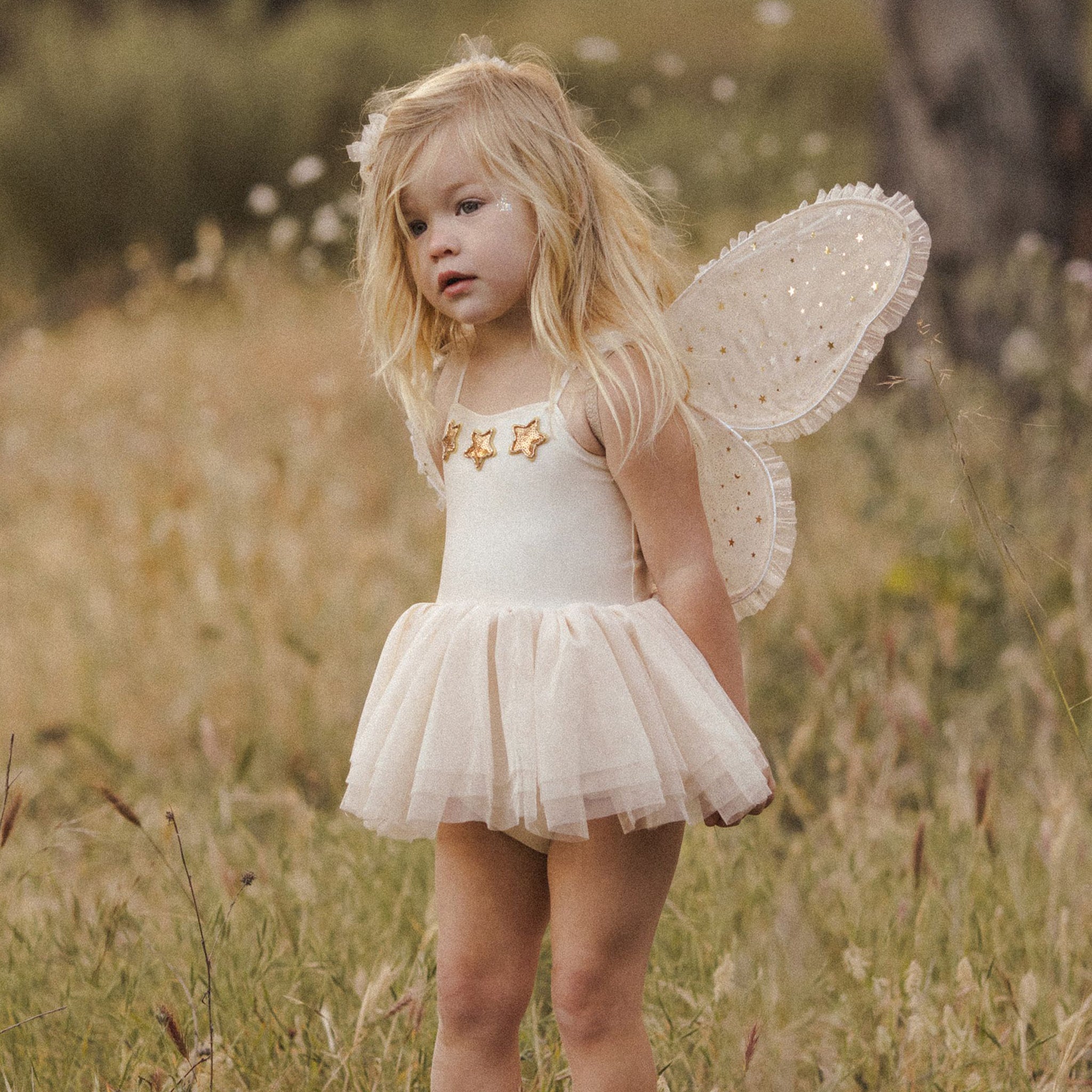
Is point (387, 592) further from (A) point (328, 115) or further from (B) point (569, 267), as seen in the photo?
(A) point (328, 115)

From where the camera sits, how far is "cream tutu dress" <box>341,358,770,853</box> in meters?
1.51

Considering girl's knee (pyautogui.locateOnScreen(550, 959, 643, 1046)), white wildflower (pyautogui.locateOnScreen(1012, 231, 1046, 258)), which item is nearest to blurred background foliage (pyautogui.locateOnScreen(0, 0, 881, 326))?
white wildflower (pyautogui.locateOnScreen(1012, 231, 1046, 258))

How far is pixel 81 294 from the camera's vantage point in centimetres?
846

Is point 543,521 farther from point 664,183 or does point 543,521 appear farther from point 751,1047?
point 664,183

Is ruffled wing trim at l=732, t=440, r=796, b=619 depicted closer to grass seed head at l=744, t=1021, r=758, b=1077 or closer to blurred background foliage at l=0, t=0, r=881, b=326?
grass seed head at l=744, t=1021, r=758, b=1077

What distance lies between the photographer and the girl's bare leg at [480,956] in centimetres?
167

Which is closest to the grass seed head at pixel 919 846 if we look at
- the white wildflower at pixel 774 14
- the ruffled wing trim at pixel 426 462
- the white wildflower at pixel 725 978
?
the white wildflower at pixel 725 978

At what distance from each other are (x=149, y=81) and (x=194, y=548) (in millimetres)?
6437

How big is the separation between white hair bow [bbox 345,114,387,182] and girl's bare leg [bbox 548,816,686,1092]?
2.83 ft

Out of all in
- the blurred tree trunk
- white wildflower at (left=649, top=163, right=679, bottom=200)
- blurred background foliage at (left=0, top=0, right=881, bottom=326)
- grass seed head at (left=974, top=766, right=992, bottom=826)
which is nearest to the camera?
grass seed head at (left=974, top=766, right=992, bottom=826)

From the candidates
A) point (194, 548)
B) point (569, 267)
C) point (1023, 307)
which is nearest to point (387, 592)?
point (194, 548)

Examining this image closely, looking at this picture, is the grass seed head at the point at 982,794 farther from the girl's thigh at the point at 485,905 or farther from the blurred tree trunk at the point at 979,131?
the blurred tree trunk at the point at 979,131

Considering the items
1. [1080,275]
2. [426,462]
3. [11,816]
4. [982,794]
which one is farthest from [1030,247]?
[11,816]

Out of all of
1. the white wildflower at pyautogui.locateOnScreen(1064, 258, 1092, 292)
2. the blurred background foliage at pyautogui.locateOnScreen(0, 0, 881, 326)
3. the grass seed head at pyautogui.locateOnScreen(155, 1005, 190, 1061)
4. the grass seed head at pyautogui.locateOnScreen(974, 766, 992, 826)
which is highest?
the blurred background foliage at pyautogui.locateOnScreen(0, 0, 881, 326)
